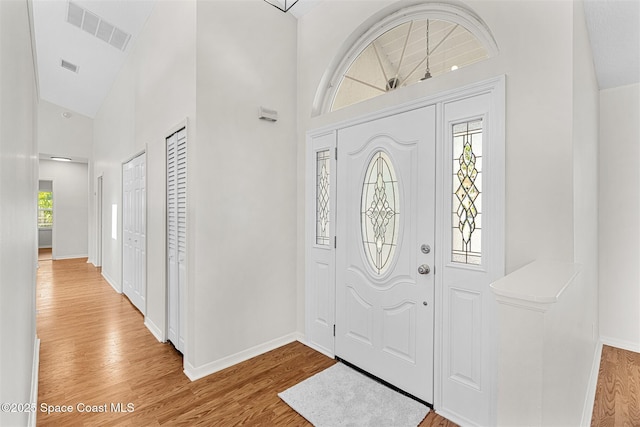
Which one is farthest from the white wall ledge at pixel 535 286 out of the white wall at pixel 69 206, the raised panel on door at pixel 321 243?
the white wall at pixel 69 206

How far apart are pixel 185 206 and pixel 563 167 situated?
2.71 m

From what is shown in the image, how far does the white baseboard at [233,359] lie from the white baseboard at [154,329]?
804 mm

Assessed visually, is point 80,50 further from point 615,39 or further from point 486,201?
point 615,39

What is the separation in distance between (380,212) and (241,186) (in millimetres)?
1270

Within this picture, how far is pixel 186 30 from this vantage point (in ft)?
8.60

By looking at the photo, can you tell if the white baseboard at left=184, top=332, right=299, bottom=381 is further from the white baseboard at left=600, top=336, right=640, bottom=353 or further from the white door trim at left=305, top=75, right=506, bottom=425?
the white baseboard at left=600, top=336, right=640, bottom=353

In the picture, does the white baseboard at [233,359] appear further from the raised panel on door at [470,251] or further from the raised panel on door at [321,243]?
the raised panel on door at [470,251]

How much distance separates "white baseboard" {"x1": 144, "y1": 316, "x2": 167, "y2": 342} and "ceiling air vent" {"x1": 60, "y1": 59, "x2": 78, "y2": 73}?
436cm

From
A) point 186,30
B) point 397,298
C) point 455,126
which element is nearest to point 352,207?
point 397,298

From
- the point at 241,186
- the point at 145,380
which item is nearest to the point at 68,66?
the point at 241,186

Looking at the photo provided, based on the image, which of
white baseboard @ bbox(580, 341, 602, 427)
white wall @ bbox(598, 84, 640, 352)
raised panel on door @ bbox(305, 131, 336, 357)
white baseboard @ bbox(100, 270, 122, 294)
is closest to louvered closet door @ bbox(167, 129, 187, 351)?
raised panel on door @ bbox(305, 131, 336, 357)

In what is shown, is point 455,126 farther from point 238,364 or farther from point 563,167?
point 238,364

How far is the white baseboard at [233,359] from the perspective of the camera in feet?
8.04

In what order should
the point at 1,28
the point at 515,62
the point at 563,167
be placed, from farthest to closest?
the point at 515,62
the point at 563,167
the point at 1,28
